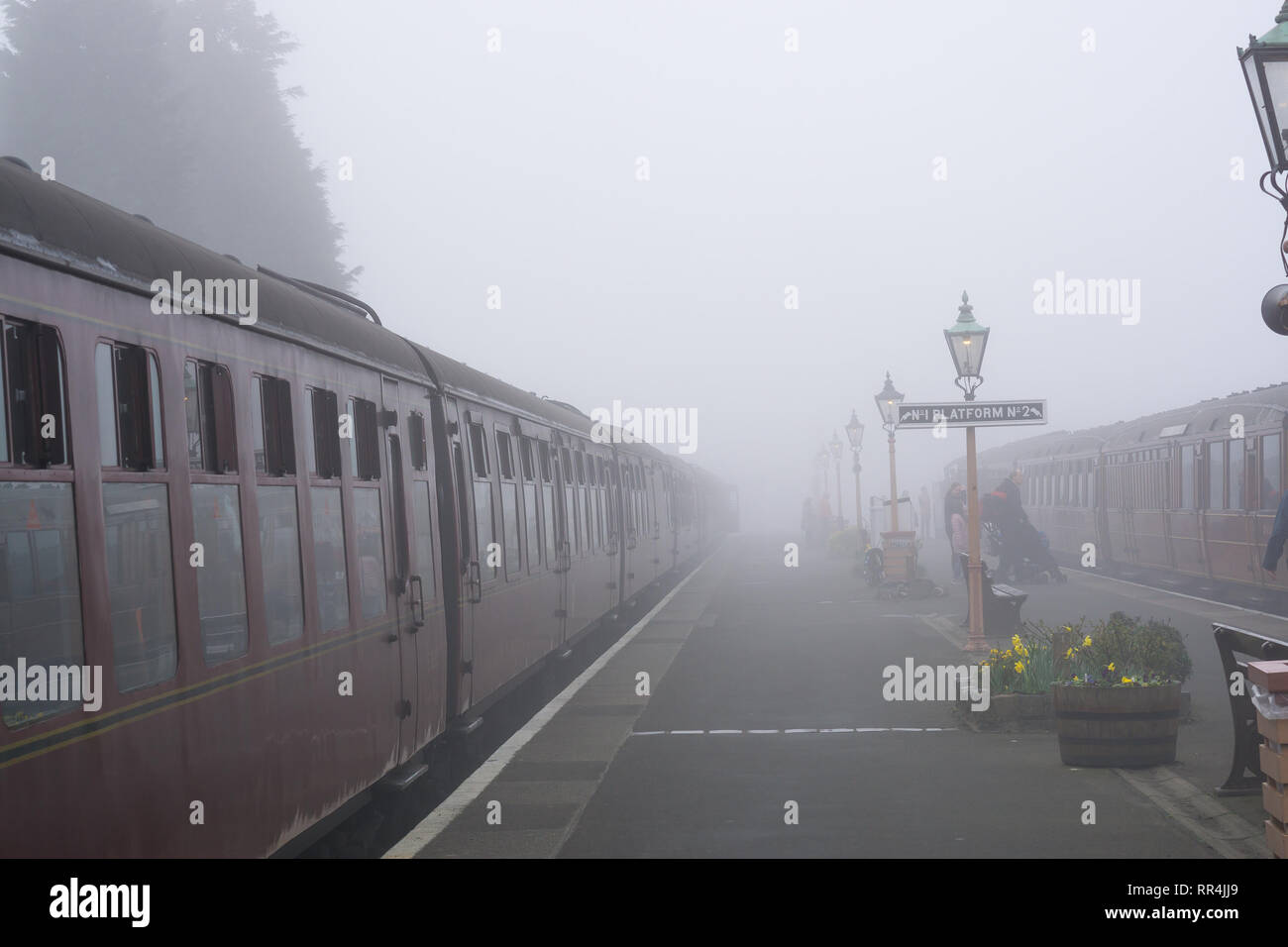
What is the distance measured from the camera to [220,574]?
18.6 ft

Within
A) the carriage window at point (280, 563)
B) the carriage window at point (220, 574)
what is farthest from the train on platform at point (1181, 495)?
the carriage window at point (220, 574)

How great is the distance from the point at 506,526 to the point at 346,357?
4.53 meters

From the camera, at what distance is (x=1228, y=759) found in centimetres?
912

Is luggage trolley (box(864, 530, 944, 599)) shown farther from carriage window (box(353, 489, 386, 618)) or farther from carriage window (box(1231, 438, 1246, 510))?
carriage window (box(353, 489, 386, 618))

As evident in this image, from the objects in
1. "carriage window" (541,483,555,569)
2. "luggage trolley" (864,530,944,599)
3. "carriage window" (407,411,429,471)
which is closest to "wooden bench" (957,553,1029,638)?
"carriage window" (541,483,555,569)

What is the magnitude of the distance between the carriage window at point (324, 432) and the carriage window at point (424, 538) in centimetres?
153

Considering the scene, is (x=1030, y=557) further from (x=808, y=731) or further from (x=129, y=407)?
(x=129, y=407)

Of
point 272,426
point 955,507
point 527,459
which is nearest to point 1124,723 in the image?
point 272,426

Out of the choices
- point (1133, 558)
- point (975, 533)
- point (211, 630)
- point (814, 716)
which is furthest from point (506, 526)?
point (1133, 558)

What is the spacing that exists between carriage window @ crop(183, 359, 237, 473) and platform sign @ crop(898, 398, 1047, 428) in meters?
9.29

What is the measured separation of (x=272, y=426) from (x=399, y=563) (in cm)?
225

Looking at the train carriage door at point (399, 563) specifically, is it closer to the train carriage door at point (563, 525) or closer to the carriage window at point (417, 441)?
the carriage window at point (417, 441)

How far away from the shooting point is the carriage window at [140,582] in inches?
185

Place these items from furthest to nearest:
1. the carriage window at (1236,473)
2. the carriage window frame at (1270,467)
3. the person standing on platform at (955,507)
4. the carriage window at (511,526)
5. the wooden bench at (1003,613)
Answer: the person standing on platform at (955,507), the carriage window at (1236,473), the carriage window frame at (1270,467), the wooden bench at (1003,613), the carriage window at (511,526)
